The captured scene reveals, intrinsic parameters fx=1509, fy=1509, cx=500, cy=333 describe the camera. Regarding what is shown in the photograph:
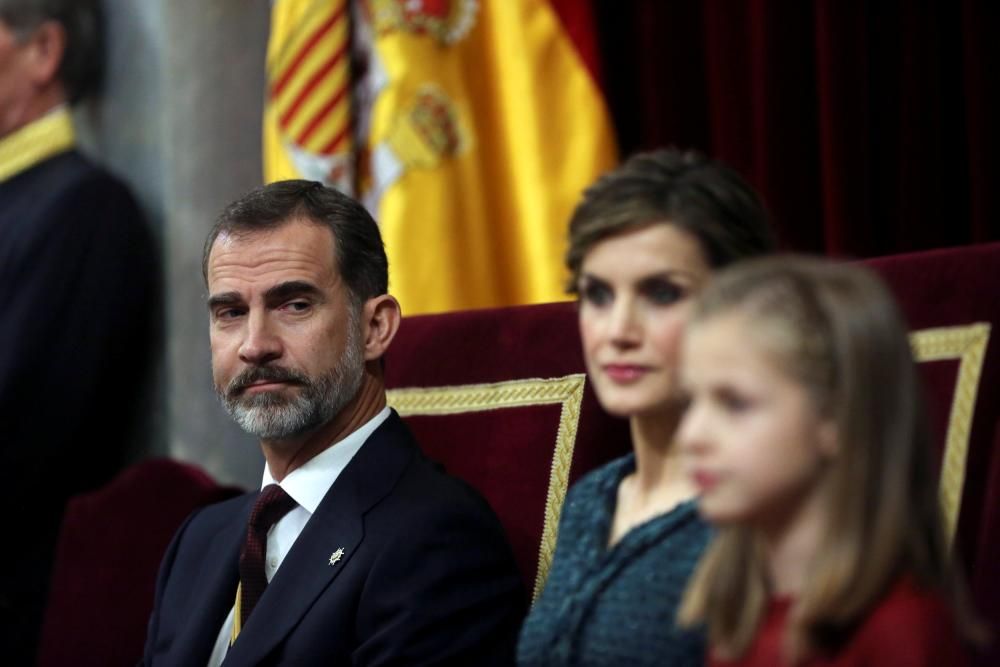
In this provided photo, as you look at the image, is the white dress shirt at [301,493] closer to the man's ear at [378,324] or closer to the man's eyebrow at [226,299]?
the man's ear at [378,324]

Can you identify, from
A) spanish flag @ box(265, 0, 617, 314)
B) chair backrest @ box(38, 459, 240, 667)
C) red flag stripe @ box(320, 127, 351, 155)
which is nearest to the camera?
chair backrest @ box(38, 459, 240, 667)

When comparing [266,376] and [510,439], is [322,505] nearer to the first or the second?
[266,376]

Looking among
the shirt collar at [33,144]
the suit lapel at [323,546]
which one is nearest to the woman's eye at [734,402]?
the suit lapel at [323,546]

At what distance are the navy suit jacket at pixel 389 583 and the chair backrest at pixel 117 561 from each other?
2.19 ft

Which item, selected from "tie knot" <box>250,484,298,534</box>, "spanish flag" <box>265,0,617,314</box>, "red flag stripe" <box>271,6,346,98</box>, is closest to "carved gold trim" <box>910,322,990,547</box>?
"tie knot" <box>250,484,298,534</box>

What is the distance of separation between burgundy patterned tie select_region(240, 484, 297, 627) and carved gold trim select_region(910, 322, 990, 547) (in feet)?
2.82

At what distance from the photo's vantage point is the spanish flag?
292 cm

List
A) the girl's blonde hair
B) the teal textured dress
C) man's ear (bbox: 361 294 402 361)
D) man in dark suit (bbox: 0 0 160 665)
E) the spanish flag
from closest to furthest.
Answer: the girl's blonde hair
the teal textured dress
man's ear (bbox: 361 294 402 361)
the spanish flag
man in dark suit (bbox: 0 0 160 665)

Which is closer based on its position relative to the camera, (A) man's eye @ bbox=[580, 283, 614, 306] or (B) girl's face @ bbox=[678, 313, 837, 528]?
(B) girl's face @ bbox=[678, 313, 837, 528]

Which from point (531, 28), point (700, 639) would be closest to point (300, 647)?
point (700, 639)

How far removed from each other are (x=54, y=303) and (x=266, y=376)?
1455mm

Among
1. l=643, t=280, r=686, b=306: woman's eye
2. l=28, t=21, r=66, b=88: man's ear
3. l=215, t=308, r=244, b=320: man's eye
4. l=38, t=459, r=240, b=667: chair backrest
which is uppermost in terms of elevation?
l=28, t=21, r=66, b=88: man's ear

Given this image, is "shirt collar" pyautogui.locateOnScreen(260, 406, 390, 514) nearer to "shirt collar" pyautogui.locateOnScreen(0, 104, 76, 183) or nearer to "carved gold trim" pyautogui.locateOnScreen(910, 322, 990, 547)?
"carved gold trim" pyautogui.locateOnScreen(910, 322, 990, 547)

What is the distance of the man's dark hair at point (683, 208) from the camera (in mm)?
1431
